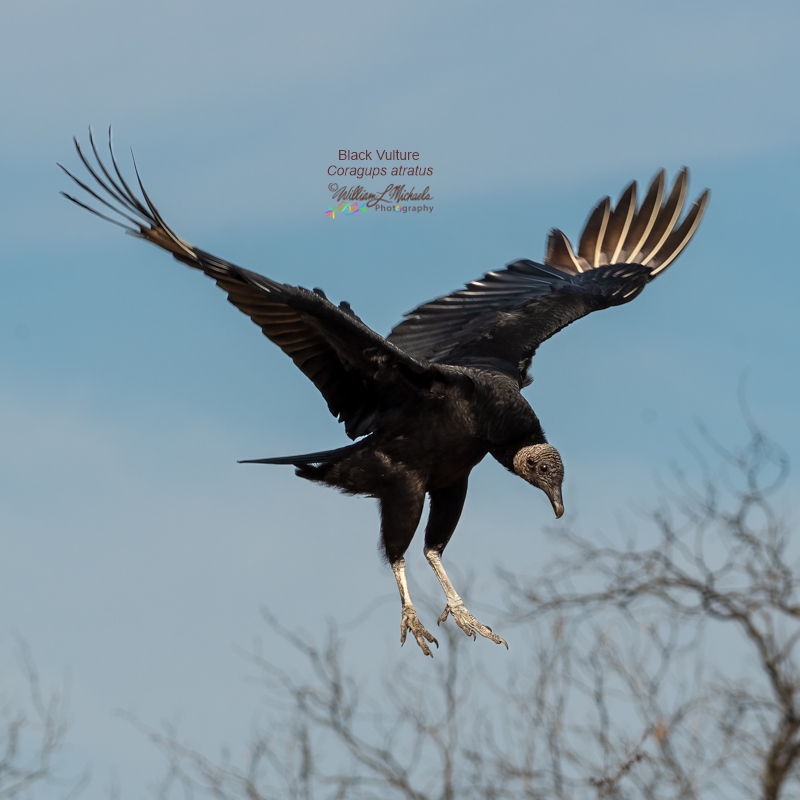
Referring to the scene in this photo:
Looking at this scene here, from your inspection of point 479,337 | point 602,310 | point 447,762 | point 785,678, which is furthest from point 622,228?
point 447,762

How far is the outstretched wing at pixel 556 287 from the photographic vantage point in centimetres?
718

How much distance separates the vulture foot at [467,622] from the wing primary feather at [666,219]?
3329 mm

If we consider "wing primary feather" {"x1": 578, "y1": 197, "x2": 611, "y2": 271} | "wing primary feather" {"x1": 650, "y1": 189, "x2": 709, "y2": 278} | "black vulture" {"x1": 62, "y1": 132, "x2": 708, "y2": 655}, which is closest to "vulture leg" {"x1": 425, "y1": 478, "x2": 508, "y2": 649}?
"black vulture" {"x1": 62, "y1": 132, "x2": 708, "y2": 655}

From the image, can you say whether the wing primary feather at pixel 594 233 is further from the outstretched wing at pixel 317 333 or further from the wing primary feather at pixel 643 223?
the outstretched wing at pixel 317 333

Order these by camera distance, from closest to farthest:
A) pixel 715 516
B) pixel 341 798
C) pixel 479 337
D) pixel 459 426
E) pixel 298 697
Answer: pixel 459 426 < pixel 479 337 < pixel 715 516 < pixel 341 798 < pixel 298 697

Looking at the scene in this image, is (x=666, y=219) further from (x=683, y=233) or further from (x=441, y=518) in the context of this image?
(x=441, y=518)

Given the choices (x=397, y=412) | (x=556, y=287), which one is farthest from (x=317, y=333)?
(x=556, y=287)

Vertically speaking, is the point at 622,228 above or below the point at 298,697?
above

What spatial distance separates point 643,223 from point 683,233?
0.27 metres

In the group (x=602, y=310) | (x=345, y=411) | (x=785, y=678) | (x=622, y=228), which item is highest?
(x=622, y=228)

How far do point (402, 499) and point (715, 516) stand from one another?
167 inches

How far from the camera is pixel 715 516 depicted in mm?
9711

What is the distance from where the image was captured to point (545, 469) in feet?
19.4

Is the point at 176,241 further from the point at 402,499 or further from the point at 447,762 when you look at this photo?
the point at 447,762
